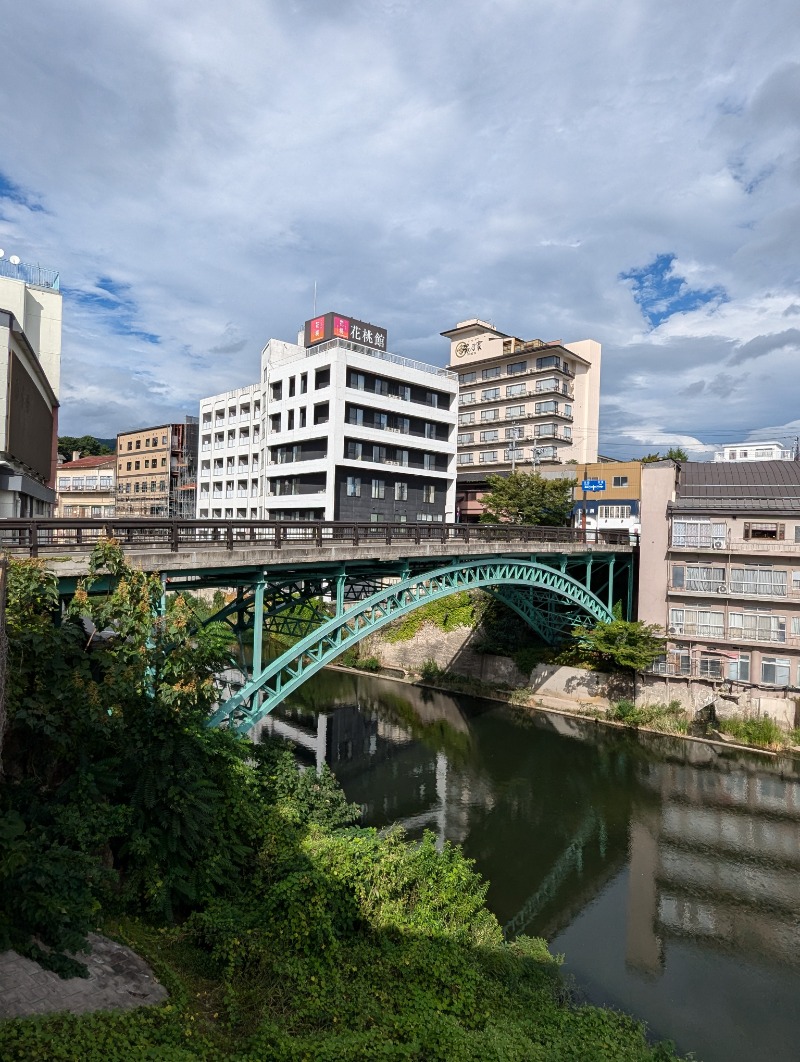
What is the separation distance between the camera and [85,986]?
7.67 metres

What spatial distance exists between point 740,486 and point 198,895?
31.1 meters

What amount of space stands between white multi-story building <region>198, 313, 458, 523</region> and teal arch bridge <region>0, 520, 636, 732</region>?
13858mm

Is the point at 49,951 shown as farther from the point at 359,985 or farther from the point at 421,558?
the point at 421,558

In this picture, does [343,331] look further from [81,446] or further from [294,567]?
[81,446]

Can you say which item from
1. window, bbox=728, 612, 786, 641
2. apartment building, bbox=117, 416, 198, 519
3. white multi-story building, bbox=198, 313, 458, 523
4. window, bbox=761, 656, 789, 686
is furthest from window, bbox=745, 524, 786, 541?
apartment building, bbox=117, 416, 198, 519

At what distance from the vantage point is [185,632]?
11.7 metres

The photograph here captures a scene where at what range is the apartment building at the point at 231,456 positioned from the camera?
5159 cm

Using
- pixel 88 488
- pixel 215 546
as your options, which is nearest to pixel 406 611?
pixel 215 546

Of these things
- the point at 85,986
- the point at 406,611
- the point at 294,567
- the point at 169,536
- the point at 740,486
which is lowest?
the point at 85,986

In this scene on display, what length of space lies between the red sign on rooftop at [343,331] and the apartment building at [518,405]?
53.0 ft

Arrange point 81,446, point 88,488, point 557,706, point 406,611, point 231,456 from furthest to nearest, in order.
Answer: point 81,446 < point 88,488 < point 231,456 < point 557,706 < point 406,611

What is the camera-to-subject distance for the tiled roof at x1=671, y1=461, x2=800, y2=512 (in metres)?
30.3

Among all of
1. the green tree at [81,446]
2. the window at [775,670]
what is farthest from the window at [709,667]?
the green tree at [81,446]

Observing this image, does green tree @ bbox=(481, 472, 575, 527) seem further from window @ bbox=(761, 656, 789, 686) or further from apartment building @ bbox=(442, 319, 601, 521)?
window @ bbox=(761, 656, 789, 686)
